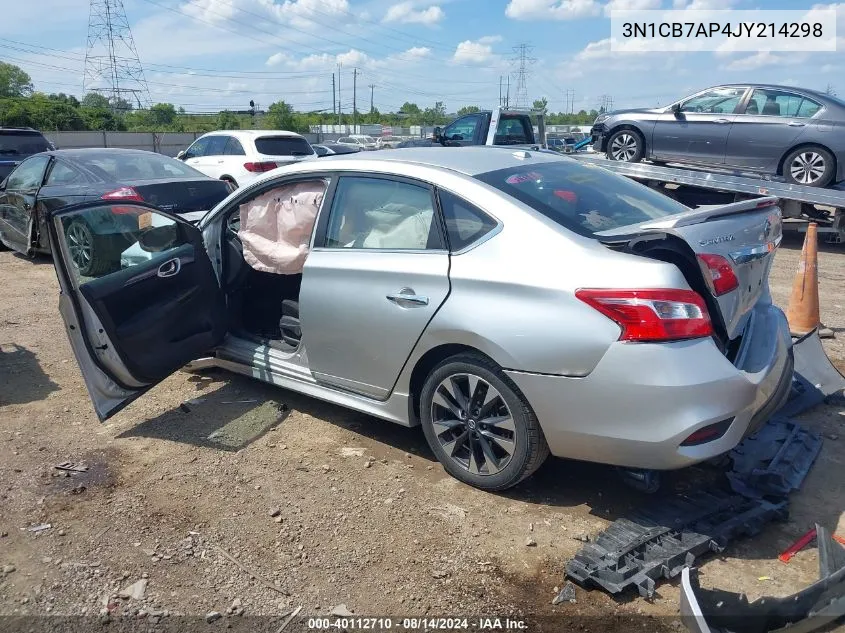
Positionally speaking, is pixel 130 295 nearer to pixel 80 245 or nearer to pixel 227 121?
pixel 80 245

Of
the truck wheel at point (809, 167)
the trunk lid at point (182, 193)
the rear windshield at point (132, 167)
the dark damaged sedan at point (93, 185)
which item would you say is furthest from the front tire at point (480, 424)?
the truck wheel at point (809, 167)

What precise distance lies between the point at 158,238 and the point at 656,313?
311 cm

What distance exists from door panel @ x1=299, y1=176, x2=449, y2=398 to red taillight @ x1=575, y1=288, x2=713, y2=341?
2.84 feet

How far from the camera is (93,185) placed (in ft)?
27.0

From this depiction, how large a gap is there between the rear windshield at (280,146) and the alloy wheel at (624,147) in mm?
6305

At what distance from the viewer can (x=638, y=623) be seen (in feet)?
8.58

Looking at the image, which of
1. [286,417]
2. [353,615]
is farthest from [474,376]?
[286,417]

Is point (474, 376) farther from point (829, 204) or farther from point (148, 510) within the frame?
point (829, 204)

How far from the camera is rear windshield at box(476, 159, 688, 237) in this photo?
134 inches

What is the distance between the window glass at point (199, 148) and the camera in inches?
574

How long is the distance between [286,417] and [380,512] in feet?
4.34

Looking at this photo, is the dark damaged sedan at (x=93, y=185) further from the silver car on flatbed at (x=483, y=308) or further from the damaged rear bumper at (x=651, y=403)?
the damaged rear bumper at (x=651, y=403)

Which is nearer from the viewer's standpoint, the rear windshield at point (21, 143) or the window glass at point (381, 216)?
the window glass at point (381, 216)

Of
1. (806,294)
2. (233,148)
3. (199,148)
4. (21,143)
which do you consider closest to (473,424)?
(806,294)
